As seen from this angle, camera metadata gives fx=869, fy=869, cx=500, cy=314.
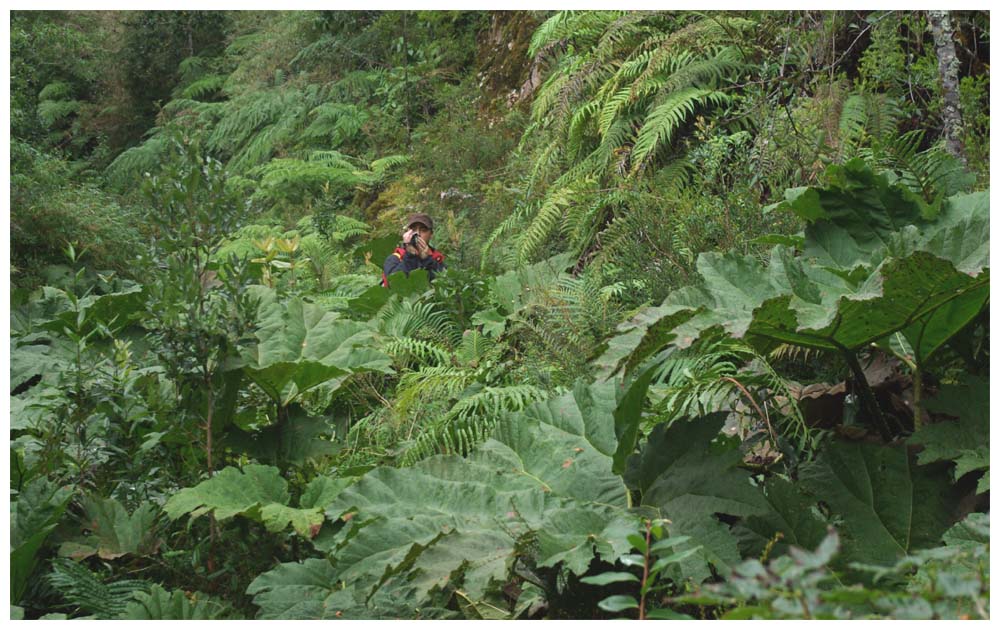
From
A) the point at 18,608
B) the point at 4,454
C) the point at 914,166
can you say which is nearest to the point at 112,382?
the point at 4,454

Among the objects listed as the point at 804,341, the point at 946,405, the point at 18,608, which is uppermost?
the point at 804,341

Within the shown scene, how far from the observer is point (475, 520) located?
2000 mm

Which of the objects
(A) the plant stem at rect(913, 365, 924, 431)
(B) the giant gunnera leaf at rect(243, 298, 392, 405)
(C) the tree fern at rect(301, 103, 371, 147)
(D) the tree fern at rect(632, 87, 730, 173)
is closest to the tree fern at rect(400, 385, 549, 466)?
(B) the giant gunnera leaf at rect(243, 298, 392, 405)

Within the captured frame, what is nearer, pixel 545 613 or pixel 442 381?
pixel 545 613

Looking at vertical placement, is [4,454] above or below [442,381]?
above

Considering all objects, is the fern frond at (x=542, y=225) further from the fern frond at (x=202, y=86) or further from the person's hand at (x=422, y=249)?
the fern frond at (x=202, y=86)

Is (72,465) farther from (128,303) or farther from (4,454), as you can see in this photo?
(128,303)

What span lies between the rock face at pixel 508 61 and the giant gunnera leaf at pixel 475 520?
26.7 ft

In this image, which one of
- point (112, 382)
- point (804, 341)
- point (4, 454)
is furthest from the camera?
point (112, 382)

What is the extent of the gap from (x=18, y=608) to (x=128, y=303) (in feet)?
6.11

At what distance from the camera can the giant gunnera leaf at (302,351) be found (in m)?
2.87

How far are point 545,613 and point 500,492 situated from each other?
0.30 m

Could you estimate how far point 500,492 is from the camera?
2098 millimetres

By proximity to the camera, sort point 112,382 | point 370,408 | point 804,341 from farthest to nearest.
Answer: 1. point 370,408
2. point 112,382
3. point 804,341
